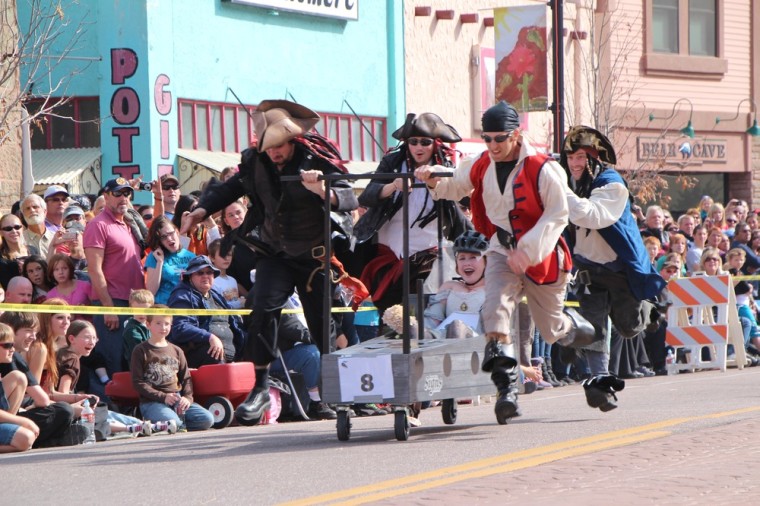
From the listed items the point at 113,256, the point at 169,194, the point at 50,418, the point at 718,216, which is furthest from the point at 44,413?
the point at 718,216

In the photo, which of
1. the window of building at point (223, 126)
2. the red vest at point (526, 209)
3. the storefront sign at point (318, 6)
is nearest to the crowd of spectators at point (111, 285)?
the red vest at point (526, 209)

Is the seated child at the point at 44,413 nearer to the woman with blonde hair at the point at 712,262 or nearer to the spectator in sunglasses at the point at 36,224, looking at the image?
the spectator in sunglasses at the point at 36,224

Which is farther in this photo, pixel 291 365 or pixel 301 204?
pixel 291 365

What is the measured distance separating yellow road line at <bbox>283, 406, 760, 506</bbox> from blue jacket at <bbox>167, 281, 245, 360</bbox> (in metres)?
4.36

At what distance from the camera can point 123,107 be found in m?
26.9

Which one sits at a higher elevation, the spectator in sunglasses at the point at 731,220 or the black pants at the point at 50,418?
the spectator in sunglasses at the point at 731,220

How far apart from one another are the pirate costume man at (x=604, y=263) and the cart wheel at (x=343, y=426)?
5.74ft

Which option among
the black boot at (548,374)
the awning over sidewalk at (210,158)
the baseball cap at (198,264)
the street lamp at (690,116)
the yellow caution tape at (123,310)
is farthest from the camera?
the street lamp at (690,116)

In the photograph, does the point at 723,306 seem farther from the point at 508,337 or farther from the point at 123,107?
the point at 123,107

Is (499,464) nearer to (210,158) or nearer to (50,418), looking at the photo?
(50,418)

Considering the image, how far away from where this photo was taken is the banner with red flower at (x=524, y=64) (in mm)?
24109

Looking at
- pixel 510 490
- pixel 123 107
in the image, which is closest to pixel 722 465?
pixel 510 490

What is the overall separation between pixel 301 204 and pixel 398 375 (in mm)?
1458

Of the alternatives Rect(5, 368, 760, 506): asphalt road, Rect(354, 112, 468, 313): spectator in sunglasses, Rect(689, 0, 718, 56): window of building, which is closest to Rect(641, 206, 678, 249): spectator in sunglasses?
Rect(5, 368, 760, 506): asphalt road
